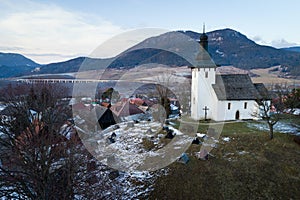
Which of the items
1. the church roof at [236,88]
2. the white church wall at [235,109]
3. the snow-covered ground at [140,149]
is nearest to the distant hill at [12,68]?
the snow-covered ground at [140,149]

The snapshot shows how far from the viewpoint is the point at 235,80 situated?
83.7 ft

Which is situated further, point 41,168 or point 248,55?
point 248,55

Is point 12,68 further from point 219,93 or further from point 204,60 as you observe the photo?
point 219,93

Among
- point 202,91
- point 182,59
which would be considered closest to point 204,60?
point 202,91

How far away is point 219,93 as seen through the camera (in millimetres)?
24375

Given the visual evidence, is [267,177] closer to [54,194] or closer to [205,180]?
[205,180]

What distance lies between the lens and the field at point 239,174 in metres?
11.6

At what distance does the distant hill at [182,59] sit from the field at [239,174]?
16.9 metres

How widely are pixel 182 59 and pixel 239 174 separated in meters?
52.0

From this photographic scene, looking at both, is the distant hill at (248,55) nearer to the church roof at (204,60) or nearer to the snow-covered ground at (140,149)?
the church roof at (204,60)

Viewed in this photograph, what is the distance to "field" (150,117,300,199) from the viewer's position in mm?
11625

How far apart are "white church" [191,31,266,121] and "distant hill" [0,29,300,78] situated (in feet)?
18.4

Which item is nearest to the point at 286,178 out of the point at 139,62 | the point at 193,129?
the point at 193,129

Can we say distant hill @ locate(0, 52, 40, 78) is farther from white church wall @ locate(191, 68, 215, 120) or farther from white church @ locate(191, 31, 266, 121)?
white church @ locate(191, 31, 266, 121)
